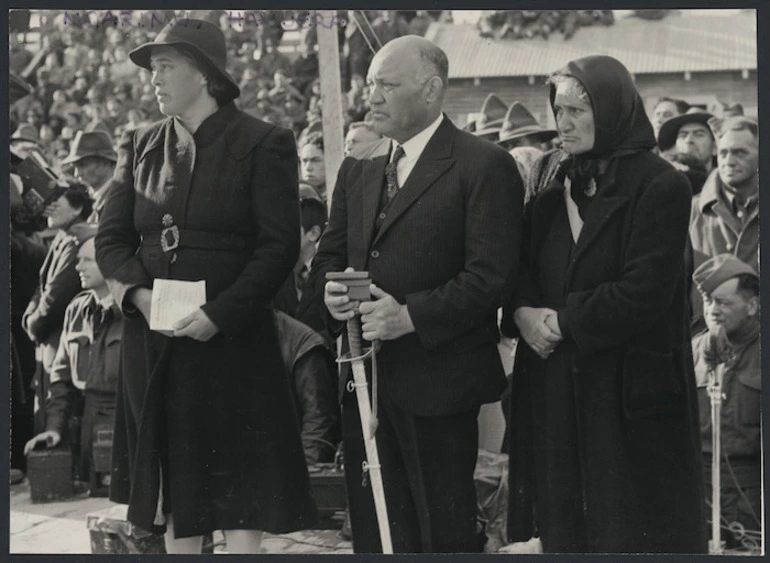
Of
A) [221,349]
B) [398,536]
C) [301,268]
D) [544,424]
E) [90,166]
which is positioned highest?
[90,166]

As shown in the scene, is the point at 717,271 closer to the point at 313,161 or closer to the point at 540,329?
the point at 540,329

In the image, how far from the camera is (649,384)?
4109 mm

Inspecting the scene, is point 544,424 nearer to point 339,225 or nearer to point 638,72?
point 339,225

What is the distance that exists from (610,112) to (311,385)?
2081 mm

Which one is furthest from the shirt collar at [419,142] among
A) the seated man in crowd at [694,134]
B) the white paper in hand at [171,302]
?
the seated man in crowd at [694,134]

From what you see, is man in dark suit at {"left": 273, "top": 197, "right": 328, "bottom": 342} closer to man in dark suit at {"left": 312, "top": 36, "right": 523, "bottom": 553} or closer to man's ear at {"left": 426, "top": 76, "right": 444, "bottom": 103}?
man in dark suit at {"left": 312, "top": 36, "right": 523, "bottom": 553}

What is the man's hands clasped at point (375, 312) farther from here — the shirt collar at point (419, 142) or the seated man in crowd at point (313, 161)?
the seated man in crowd at point (313, 161)

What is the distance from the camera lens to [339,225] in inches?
175

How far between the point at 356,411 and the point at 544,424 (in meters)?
0.69

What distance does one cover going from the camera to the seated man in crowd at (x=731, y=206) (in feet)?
15.8

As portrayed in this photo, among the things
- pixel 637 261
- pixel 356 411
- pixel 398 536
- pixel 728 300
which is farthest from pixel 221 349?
pixel 728 300

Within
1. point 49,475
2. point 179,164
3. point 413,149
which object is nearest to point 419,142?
point 413,149

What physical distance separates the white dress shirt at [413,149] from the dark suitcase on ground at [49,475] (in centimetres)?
226

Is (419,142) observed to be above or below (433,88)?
below
